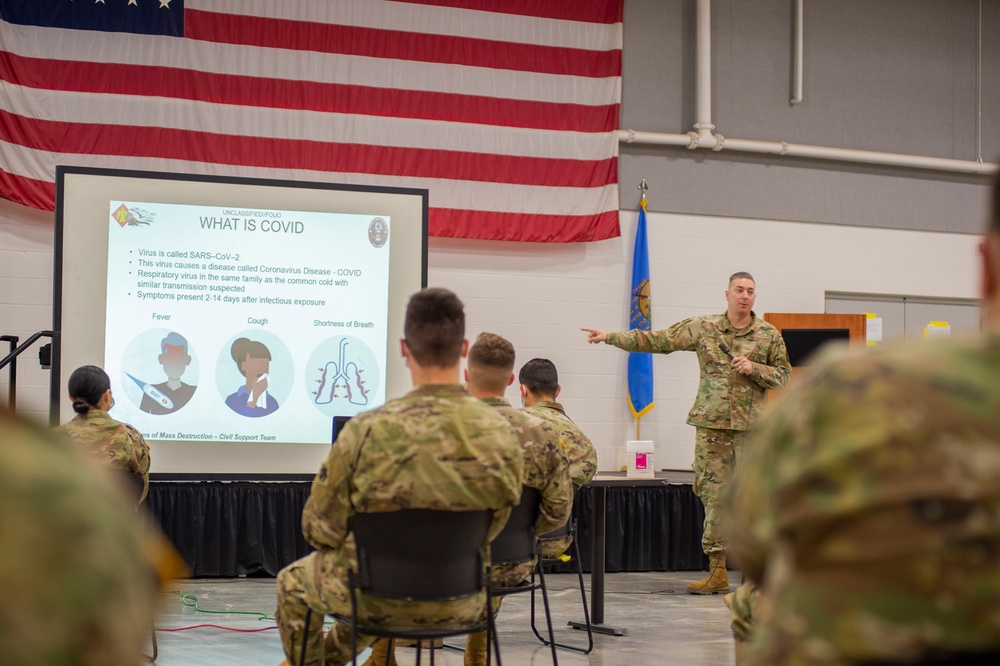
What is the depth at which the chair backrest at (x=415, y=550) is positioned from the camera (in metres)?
2.42

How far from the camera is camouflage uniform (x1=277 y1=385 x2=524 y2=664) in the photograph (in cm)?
238

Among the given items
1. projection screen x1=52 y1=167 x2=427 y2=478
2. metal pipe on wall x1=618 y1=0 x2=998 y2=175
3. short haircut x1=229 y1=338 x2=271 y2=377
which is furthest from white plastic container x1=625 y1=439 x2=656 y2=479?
metal pipe on wall x1=618 y1=0 x2=998 y2=175

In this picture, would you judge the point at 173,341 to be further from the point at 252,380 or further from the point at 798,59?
the point at 798,59

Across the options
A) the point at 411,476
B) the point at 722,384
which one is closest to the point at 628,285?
the point at 722,384

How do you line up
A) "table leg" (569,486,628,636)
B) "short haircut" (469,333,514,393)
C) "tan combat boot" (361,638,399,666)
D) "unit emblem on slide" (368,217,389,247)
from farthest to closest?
1. "unit emblem on slide" (368,217,389,247)
2. "table leg" (569,486,628,636)
3. "tan combat boot" (361,638,399,666)
4. "short haircut" (469,333,514,393)

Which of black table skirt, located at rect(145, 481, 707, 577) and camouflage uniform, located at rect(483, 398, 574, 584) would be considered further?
black table skirt, located at rect(145, 481, 707, 577)

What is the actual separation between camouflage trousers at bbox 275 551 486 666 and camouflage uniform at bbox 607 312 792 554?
321 cm

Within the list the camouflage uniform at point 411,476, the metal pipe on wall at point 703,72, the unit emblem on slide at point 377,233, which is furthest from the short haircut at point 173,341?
the metal pipe on wall at point 703,72

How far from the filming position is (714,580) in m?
5.86

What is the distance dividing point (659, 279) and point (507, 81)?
1916 mm

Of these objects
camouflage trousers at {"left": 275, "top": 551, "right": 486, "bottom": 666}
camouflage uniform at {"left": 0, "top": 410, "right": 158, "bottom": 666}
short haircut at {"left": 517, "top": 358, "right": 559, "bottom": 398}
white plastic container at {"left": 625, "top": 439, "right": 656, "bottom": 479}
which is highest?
short haircut at {"left": 517, "top": 358, "right": 559, "bottom": 398}

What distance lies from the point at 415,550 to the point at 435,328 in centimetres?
59

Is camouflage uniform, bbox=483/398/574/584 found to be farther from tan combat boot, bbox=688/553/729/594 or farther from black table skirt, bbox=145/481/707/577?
tan combat boot, bbox=688/553/729/594

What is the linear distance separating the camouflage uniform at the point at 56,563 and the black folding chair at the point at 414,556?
1.73 metres
